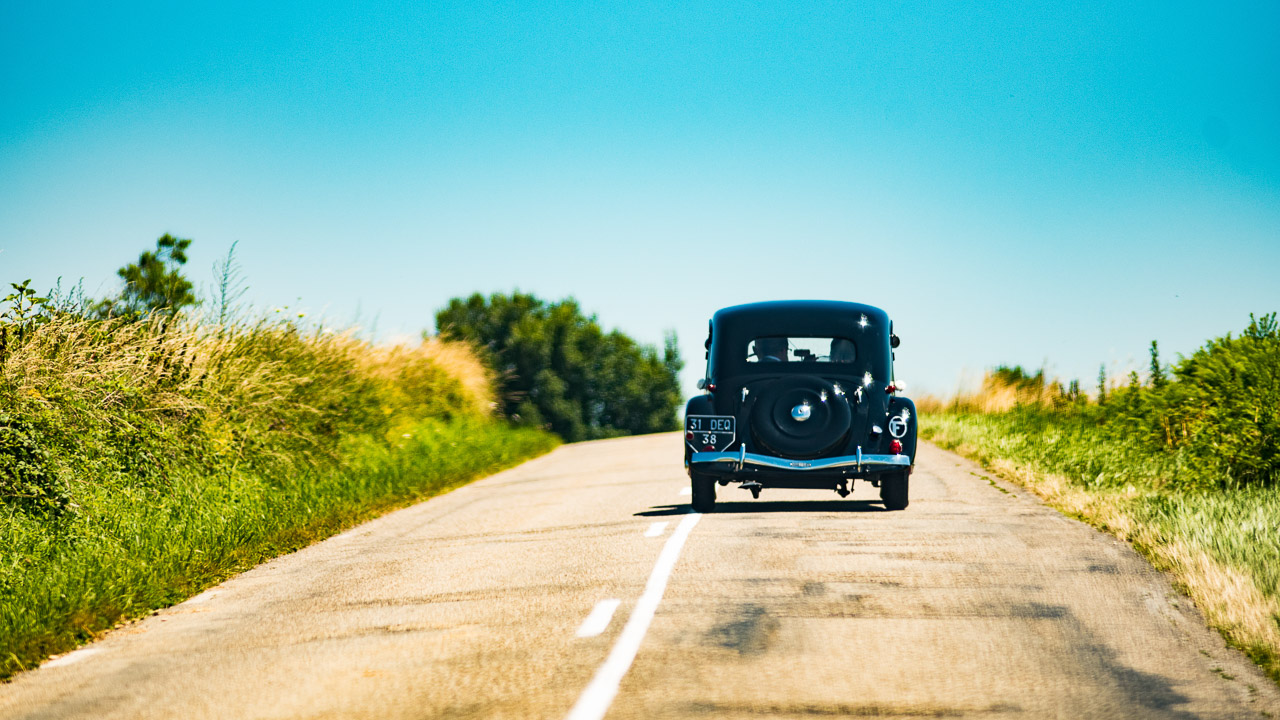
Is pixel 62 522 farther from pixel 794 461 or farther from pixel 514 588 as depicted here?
pixel 794 461

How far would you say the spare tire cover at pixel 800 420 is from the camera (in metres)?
11.3

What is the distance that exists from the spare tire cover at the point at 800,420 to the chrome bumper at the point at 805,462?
9cm

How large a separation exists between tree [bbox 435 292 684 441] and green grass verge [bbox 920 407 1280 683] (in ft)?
142

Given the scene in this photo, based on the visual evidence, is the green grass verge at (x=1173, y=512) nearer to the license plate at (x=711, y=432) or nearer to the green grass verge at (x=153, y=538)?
the license plate at (x=711, y=432)

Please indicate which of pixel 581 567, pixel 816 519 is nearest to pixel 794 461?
pixel 816 519

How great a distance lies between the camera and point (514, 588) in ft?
26.4

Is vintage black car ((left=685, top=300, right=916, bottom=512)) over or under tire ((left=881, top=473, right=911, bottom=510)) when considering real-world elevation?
over

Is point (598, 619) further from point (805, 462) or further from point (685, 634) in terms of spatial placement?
point (805, 462)

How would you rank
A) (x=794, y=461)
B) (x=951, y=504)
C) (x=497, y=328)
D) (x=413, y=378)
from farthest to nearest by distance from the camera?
1. (x=497, y=328)
2. (x=413, y=378)
3. (x=951, y=504)
4. (x=794, y=461)

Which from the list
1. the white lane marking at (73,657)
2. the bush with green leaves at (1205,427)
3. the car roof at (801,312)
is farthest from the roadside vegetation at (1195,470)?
the white lane marking at (73,657)

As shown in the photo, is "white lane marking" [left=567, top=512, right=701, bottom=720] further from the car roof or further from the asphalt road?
the car roof

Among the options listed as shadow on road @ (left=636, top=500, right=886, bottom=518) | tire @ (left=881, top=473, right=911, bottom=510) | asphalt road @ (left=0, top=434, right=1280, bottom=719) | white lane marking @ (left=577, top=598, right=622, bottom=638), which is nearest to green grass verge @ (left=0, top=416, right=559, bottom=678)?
asphalt road @ (left=0, top=434, right=1280, bottom=719)

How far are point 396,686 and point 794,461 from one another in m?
6.59

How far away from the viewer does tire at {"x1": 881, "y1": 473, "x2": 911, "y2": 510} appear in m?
12.0
